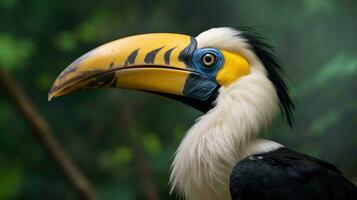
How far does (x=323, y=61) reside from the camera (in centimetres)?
490

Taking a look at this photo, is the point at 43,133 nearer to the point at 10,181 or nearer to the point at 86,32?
the point at 10,181

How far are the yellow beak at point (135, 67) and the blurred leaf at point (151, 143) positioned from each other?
3.02 meters

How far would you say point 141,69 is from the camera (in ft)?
9.85

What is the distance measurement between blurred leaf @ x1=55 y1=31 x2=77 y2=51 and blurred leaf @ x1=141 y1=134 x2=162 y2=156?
0.93 meters

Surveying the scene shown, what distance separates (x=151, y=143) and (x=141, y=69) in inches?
125

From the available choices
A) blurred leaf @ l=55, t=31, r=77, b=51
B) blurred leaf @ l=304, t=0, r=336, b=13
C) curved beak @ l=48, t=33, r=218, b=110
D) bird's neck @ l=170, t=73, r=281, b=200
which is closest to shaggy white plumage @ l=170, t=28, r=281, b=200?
bird's neck @ l=170, t=73, r=281, b=200

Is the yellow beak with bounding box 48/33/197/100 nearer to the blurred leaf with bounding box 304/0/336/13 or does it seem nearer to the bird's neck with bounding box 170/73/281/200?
the bird's neck with bounding box 170/73/281/200

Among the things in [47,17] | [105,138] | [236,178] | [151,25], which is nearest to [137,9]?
[151,25]

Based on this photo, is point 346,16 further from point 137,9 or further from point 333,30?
point 137,9

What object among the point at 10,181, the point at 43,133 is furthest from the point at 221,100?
the point at 10,181

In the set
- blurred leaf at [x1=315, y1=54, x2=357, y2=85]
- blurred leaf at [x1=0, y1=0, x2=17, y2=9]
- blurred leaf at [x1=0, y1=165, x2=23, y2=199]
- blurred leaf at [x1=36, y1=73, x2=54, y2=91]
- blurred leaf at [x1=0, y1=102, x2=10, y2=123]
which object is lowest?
blurred leaf at [x1=0, y1=165, x2=23, y2=199]

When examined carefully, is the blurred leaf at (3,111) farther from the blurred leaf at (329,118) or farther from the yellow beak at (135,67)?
the yellow beak at (135,67)

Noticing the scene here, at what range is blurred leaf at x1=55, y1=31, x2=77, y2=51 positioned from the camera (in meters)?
6.11

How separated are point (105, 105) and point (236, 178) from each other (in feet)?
11.6
